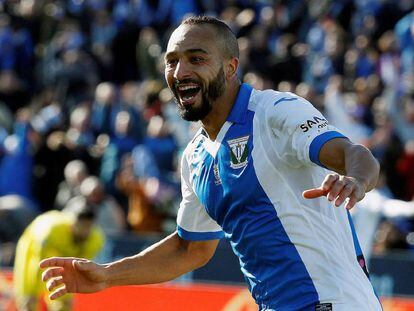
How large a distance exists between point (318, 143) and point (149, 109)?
11.3 meters

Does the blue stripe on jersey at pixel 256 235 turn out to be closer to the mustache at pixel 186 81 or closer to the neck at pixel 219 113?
the neck at pixel 219 113

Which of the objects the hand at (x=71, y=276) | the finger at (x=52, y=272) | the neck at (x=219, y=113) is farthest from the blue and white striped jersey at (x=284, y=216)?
the finger at (x=52, y=272)

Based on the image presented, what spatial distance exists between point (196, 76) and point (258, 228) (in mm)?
773

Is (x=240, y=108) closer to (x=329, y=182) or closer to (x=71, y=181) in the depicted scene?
(x=329, y=182)

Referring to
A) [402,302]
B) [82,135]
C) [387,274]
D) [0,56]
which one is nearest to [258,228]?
[402,302]

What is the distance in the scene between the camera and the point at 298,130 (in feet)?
15.9

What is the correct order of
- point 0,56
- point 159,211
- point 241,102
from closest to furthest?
point 241,102 < point 159,211 < point 0,56

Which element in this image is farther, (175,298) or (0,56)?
(0,56)

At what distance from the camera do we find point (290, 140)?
491cm

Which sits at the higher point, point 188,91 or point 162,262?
point 188,91

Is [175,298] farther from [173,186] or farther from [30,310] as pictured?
[173,186]

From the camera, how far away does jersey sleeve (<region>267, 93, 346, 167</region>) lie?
476 centimetres

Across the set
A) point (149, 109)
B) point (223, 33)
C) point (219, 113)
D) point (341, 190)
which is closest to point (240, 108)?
point (219, 113)

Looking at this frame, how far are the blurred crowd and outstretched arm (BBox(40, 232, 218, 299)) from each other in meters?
6.79
